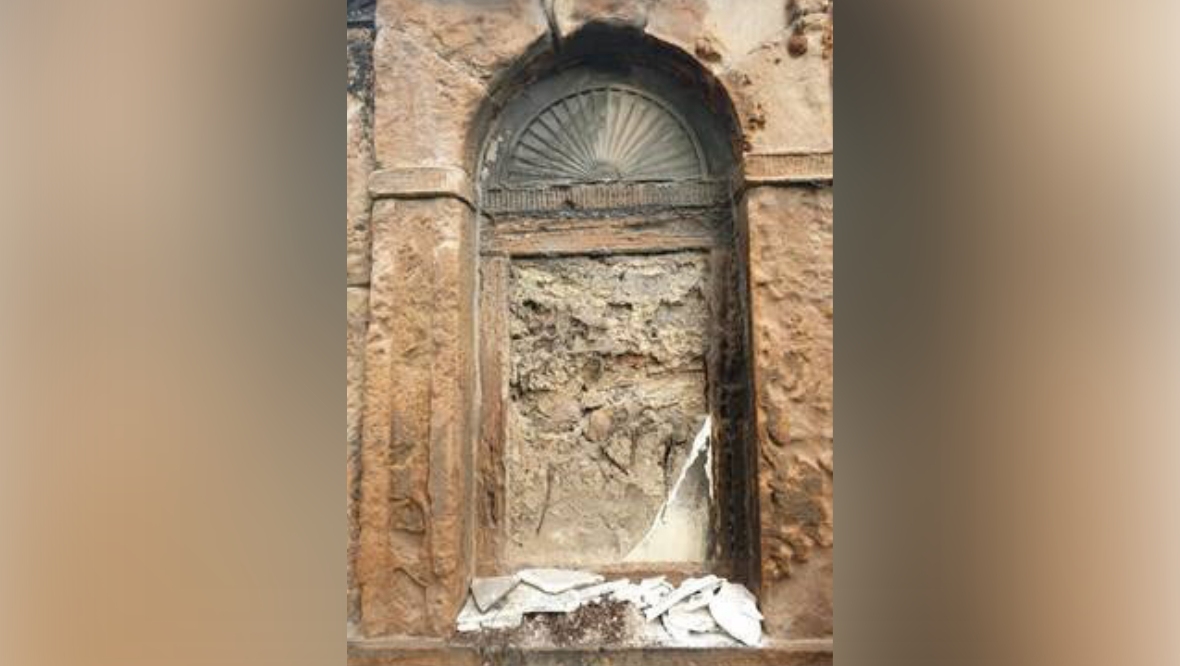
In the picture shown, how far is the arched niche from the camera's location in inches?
129

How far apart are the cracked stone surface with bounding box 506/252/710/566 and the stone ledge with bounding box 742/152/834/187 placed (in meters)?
0.54

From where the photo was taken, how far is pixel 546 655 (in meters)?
2.85

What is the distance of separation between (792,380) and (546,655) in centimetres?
144

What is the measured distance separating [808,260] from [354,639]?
91.0 inches

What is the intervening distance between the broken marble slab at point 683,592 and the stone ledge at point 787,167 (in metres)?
1.68

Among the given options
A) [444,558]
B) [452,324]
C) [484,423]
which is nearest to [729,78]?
[452,324]

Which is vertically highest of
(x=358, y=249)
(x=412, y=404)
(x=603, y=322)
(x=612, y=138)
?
(x=612, y=138)

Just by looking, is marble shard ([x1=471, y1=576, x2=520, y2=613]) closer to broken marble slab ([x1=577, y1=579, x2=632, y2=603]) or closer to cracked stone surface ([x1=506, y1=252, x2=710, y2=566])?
cracked stone surface ([x1=506, y1=252, x2=710, y2=566])

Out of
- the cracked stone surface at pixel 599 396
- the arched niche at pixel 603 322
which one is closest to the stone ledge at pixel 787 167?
the arched niche at pixel 603 322

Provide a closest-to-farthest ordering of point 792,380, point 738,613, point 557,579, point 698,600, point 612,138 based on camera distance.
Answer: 1. point 792,380
2. point 738,613
3. point 698,600
4. point 557,579
5. point 612,138

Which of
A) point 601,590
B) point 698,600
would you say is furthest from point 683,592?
point 601,590

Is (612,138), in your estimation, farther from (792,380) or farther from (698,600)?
(698,600)

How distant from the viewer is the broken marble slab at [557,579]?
3109mm
